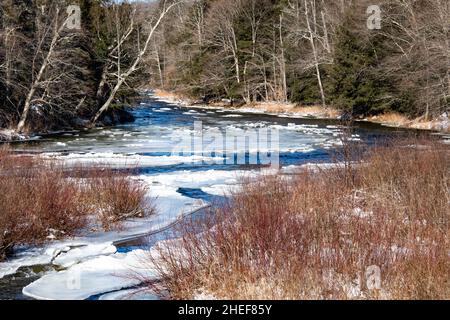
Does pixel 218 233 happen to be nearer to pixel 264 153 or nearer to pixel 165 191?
pixel 165 191

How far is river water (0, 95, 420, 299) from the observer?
487 inches

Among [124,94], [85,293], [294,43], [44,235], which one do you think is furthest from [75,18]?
[85,293]

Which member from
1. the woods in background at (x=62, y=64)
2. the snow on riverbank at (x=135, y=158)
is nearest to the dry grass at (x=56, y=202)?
the snow on riverbank at (x=135, y=158)

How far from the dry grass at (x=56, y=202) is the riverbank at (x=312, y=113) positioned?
2275 centimetres

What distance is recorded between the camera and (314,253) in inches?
233

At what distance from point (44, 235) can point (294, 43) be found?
4334cm

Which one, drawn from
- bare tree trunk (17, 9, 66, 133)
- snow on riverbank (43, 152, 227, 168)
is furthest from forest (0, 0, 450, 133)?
snow on riverbank (43, 152, 227, 168)

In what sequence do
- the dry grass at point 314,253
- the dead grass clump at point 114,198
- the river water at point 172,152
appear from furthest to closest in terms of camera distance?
the river water at point 172,152
the dead grass clump at point 114,198
the dry grass at point 314,253

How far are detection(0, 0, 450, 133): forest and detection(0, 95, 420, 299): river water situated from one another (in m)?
3.13

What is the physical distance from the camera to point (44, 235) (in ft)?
30.1

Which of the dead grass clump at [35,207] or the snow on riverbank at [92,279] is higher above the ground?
the dead grass clump at [35,207]

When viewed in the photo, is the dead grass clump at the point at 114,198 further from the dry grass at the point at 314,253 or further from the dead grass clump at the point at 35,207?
the dry grass at the point at 314,253

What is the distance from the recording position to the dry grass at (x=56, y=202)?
8.53 metres

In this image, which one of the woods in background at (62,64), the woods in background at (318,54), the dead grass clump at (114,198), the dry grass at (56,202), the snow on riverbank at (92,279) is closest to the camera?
the snow on riverbank at (92,279)
